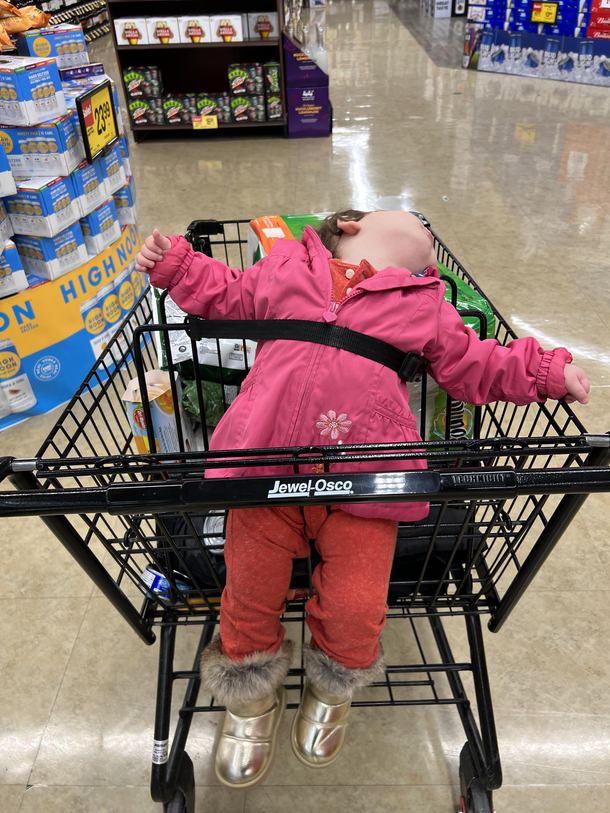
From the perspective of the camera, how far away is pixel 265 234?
1527 mm

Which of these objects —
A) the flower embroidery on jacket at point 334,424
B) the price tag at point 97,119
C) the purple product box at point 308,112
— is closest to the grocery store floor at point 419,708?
the flower embroidery on jacket at point 334,424

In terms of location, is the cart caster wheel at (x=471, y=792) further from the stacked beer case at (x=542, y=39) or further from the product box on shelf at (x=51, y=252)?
the stacked beer case at (x=542, y=39)

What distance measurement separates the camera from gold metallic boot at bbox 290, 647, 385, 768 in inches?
38.7

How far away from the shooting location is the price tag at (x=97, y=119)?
6.95 ft

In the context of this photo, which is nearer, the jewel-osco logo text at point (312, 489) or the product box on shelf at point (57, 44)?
the jewel-osco logo text at point (312, 489)

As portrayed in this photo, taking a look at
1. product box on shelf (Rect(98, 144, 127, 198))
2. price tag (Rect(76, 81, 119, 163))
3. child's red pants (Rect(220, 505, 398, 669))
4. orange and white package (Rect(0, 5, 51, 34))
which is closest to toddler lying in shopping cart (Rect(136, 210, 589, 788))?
child's red pants (Rect(220, 505, 398, 669))

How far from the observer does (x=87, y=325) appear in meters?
2.41

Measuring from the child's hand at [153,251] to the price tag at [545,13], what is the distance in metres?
6.71

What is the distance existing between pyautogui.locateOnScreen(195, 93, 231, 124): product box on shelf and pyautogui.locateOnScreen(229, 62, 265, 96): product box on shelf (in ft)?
0.35

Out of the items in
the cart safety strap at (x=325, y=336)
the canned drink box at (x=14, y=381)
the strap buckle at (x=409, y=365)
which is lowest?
the canned drink box at (x=14, y=381)

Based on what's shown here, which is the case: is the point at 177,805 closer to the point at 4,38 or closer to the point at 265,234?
the point at 265,234

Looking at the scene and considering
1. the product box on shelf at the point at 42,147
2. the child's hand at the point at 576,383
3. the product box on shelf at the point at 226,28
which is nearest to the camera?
the child's hand at the point at 576,383

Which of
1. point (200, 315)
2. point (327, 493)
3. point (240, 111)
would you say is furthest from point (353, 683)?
point (240, 111)

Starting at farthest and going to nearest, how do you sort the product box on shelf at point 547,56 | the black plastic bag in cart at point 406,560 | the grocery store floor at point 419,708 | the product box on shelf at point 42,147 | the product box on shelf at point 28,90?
the product box on shelf at point 547,56 → the product box on shelf at point 42,147 → the product box on shelf at point 28,90 → the grocery store floor at point 419,708 → the black plastic bag in cart at point 406,560
